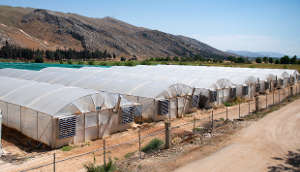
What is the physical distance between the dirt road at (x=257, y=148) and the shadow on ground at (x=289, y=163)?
6.3 inches

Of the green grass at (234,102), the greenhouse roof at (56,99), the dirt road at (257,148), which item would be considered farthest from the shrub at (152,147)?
the green grass at (234,102)

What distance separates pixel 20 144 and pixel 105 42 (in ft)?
479

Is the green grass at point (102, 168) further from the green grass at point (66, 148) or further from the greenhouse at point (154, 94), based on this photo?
the greenhouse at point (154, 94)

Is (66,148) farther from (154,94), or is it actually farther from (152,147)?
(154,94)

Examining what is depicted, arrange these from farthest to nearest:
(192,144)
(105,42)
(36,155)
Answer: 1. (105,42)
2. (192,144)
3. (36,155)

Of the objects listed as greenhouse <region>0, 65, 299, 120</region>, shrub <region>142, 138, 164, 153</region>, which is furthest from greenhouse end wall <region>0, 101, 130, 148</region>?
greenhouse <region>0, 65, 299, 120</region>

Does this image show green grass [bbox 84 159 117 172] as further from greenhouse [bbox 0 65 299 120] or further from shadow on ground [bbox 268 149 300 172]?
greenhouse [bbox 0 65 299 120]

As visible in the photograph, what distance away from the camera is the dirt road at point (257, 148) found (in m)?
12.4

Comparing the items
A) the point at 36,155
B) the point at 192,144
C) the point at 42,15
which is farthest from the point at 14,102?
the point at 42,15

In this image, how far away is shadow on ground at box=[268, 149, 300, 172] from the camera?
12.2m

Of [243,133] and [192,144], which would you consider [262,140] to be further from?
[192,144]

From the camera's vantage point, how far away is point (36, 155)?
555 inches

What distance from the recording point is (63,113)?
15508 millimetres

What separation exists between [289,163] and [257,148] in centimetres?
225
